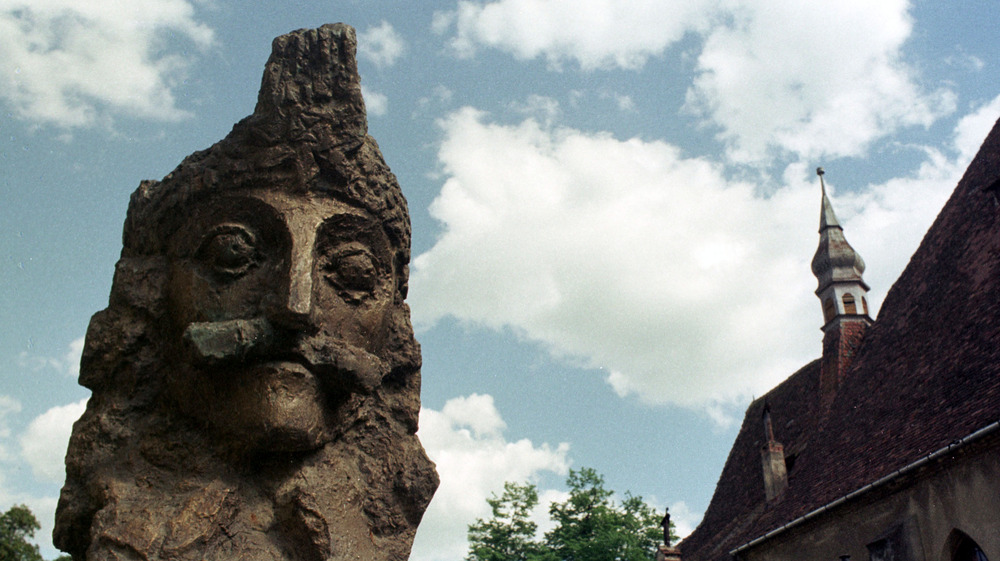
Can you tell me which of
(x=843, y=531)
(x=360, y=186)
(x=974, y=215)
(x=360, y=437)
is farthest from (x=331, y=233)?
(x=974, y=215)

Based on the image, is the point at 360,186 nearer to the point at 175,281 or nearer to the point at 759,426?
the point at 175,281

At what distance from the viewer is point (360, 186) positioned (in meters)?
4.04

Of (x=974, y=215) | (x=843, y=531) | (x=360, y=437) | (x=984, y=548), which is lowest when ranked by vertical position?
(x=360, y=437)

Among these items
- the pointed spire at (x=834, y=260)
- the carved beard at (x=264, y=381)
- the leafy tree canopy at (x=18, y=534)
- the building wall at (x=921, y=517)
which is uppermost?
the pointed spire at (x=834, y=260)

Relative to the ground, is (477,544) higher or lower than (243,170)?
higher

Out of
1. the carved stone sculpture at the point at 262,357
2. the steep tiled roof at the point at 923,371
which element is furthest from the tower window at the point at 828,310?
the carved stone sculpture at the point at 262,357

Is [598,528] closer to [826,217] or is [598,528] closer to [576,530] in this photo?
[576,530]

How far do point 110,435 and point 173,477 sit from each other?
33 centimetres

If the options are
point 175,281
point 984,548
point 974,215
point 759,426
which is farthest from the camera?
point 759,426

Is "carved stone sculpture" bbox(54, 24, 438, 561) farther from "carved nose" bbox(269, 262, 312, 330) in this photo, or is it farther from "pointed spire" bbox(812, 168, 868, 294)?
"pointed spire" bbox(812, 168, 868, 294)

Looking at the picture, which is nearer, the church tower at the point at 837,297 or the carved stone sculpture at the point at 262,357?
the carved stone sculpture at the point at 262,357

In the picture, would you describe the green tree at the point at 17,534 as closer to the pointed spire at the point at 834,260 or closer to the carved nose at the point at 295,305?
the carved nose at the point at 295,305

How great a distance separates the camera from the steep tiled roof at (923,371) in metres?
15.5

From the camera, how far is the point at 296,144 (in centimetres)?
389
